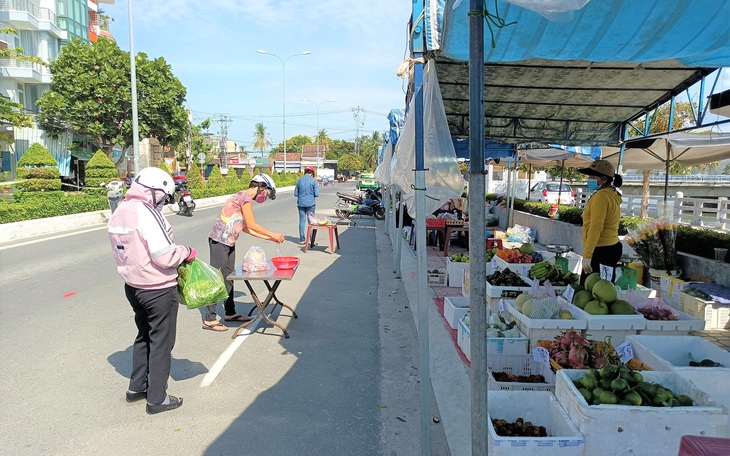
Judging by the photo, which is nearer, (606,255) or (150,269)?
(150,269)

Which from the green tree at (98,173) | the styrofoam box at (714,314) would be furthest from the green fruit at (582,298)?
the green tree at (98,173)

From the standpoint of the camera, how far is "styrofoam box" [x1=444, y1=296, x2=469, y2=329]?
17.7 feet

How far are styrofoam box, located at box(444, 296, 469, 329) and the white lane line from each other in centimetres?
236

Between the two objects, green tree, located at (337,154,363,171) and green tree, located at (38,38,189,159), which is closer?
green tree, located at (38,38,189,159)

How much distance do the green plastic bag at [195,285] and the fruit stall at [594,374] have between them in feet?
7.53

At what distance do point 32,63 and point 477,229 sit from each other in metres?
35.9

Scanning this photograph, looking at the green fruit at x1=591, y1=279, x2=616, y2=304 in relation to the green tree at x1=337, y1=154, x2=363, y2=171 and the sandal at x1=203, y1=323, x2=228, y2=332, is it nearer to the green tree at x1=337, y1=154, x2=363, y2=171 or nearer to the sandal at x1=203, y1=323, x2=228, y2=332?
the sandal at x1=203, y1=323, x2=228, y2=332

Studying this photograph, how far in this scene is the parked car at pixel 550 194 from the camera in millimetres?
25156

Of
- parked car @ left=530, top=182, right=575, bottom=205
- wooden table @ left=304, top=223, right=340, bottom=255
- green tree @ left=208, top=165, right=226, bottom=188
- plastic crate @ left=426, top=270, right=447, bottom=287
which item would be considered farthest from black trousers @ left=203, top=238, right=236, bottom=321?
green tree @ left=208, top=165, right=226, bottom=188

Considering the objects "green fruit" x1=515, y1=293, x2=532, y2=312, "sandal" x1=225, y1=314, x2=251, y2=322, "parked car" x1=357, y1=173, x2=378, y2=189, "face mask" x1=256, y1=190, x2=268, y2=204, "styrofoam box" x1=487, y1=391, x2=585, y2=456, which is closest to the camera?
"styrofoam box" x1=487, y1=391, x2=585, y2=456

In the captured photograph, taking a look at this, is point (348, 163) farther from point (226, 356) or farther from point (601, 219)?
point (226, 356)

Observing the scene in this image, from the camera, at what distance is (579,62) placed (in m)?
5.00

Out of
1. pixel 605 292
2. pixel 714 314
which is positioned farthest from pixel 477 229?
pixel 714 314

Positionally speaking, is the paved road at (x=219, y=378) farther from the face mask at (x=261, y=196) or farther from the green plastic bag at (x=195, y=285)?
the face mask at (x=261, y=196)
